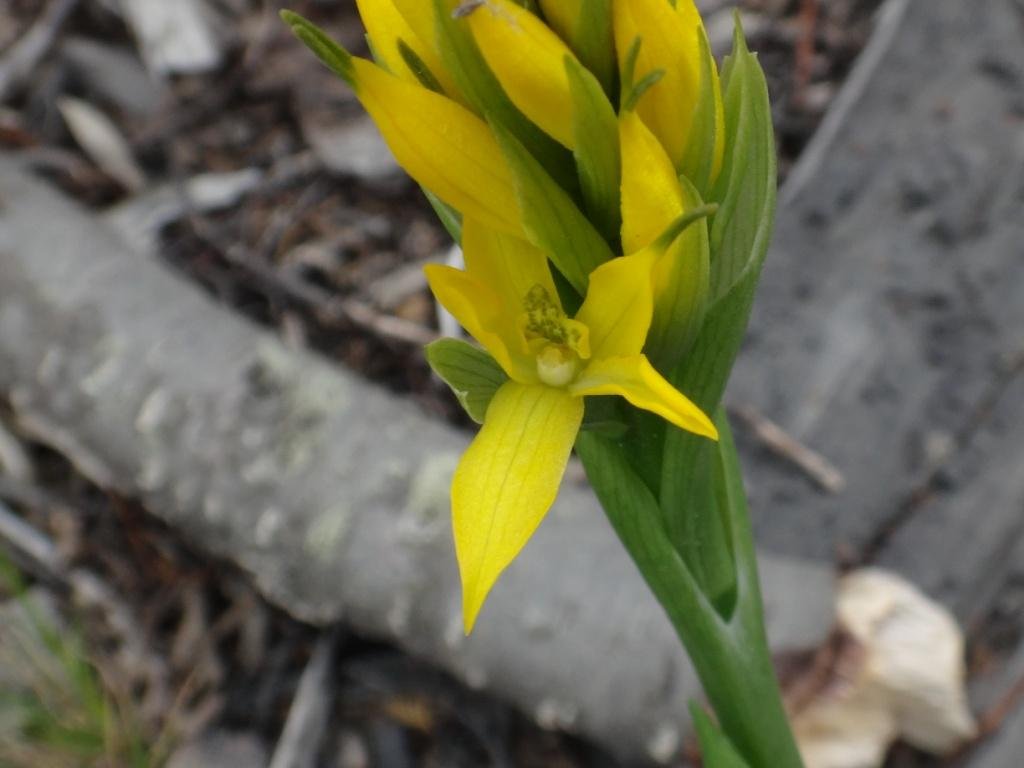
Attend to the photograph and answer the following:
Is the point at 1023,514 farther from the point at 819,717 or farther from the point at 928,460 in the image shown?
the point at 819,717

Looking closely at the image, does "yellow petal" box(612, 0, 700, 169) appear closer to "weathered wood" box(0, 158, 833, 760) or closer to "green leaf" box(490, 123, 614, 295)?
Answer: "green leaf" box(490, 123, 614, 295)

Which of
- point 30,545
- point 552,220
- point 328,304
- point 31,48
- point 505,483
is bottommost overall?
point 30,545

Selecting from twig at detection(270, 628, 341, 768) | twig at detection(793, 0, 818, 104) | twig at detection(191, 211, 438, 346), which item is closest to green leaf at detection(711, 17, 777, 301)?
twig at detection(270, 628, 341, 768)

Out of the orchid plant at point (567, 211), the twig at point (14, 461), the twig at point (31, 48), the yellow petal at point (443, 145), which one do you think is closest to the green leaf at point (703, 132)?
the orchid plant at point (567, 211)

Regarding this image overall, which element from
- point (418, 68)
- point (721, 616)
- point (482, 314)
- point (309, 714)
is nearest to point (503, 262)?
point (482, 314)

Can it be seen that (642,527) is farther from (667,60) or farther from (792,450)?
(792,450)

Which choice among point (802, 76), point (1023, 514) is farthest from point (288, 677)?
point (802, 76)
